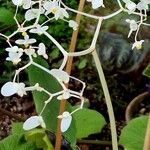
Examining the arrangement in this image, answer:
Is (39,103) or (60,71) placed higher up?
(60,71)

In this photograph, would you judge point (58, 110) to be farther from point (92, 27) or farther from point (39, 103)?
point (92, 27)

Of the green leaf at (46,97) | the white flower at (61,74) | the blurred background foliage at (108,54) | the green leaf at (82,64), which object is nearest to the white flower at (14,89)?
the white flower at (61,74)

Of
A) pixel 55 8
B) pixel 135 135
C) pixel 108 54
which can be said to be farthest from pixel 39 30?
pixel 108 54

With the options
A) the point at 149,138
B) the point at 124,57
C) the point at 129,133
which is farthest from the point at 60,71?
the point at 124,57

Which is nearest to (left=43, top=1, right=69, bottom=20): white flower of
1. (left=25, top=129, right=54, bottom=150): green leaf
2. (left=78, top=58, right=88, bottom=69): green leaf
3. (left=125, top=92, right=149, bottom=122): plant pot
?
(left=25, top=129, right=54, bottom=150): green leaf

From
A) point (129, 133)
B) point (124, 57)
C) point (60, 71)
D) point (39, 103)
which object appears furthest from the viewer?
point (124, 57)

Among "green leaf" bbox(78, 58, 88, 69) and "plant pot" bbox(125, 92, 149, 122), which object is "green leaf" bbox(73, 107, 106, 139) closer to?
"plant pot" bbox(125, 92, 149, 122)
